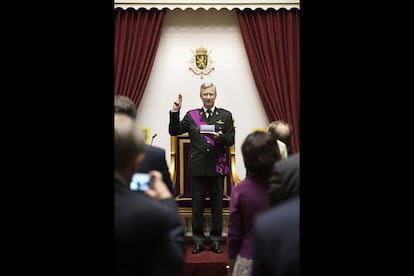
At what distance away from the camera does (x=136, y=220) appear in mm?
863

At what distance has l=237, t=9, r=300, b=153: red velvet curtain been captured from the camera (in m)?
3.19

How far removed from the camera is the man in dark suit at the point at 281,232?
876 millimetres

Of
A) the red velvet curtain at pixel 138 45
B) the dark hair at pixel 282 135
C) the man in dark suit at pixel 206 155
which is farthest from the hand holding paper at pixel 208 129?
the red velvet curtain at pixel 138 45

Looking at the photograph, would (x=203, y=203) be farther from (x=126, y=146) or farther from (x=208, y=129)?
(x=126, y=146)

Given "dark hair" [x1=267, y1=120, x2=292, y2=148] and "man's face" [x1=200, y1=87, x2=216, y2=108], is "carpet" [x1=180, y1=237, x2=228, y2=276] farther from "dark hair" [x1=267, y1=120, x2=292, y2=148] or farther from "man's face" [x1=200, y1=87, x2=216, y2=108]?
"dark hair" [x1=267, y1=120, x2=292, y2=148]

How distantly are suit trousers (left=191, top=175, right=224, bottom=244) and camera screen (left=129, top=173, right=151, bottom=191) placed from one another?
4.04 ft

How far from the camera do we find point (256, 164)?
1.00 meters

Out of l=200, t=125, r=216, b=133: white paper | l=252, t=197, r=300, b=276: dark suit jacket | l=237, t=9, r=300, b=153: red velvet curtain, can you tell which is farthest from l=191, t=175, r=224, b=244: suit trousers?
l=252, t=197, r=300, b=276: dark suit jacket
